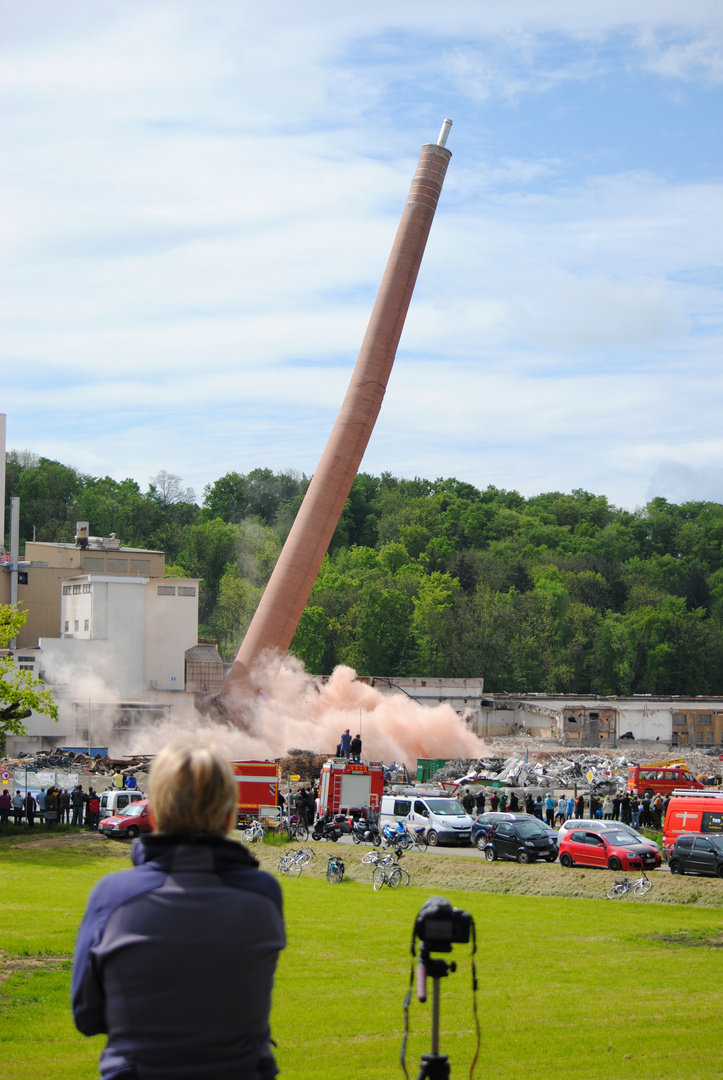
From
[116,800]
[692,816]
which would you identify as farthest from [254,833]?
[692,816]

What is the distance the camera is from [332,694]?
193 feet

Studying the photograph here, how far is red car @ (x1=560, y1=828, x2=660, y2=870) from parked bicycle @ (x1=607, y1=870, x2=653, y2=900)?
9.55 ft

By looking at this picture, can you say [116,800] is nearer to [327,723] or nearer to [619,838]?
[619,838]

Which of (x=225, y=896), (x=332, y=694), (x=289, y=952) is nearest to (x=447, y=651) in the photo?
(x=332, y=694)

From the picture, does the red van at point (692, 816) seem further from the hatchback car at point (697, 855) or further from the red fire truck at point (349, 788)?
the red fire truck at point (349, 788)

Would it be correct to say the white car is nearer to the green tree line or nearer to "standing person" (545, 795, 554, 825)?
"standing person" (545, 795, 554, 825)

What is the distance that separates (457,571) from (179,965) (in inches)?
4842

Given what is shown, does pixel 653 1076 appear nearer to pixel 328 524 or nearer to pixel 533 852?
pixel 533 852

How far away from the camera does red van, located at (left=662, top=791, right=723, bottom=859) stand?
89.4 ft

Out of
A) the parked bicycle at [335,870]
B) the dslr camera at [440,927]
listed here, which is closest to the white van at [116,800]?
the parked bicycle at [335,870]

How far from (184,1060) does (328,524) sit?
49442mm

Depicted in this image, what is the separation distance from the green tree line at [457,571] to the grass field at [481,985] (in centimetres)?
7829

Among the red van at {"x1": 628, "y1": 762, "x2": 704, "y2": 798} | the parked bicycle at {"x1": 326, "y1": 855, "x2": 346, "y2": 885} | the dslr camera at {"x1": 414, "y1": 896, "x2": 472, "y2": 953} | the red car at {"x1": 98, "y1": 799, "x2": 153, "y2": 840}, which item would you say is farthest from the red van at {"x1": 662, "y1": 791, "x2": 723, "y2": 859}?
the dslr camera at {"x1": 414, "y1": 896, "x2": 472, "y2": 953}

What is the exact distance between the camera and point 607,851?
26.2m
